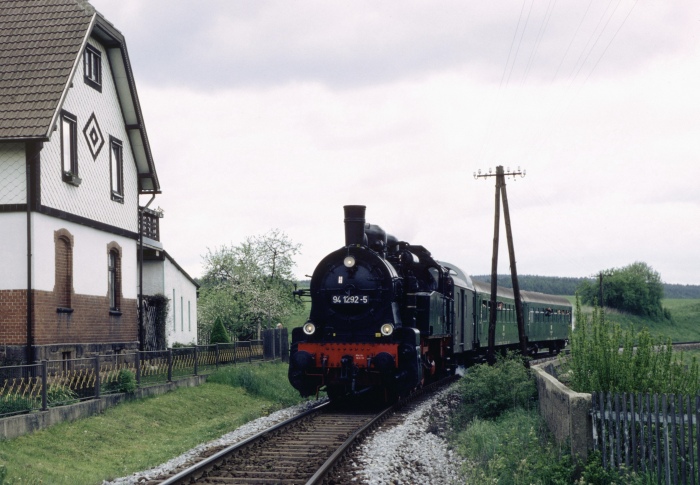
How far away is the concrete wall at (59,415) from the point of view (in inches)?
450

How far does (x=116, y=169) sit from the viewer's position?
21312mm

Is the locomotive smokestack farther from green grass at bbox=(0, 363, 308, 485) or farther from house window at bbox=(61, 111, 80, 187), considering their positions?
house window at bbox=(61, 111, 80, 187)

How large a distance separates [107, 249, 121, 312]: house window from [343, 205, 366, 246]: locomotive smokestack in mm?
7909

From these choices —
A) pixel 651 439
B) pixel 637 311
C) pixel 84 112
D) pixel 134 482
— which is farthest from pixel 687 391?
pixel 637 311

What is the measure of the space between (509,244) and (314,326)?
11916 millimetres

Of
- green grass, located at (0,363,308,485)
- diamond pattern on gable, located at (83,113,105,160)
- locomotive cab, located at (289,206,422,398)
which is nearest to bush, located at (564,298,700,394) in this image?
locomotive cab, located at (289,206,422,398)

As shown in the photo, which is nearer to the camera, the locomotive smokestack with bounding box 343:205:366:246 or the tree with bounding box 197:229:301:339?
the locomotive smokestack with bounding box 343:205:366:246

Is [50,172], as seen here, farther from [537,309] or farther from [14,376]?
[537,309]

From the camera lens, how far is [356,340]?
619 inches

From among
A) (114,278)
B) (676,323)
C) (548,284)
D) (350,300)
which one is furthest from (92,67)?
(548,284)

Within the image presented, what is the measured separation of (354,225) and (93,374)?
5.90 metres

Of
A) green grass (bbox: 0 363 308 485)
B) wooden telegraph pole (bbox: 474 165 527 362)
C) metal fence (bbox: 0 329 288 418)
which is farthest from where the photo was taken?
wooden telegraph pole (bbox: 474 165 527 362)

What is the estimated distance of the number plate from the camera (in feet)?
51.5

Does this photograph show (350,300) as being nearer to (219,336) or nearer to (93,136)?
(93,136)
